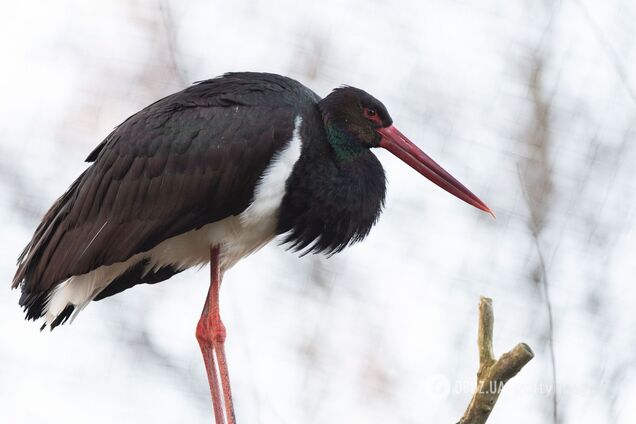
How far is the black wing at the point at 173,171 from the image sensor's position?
5.05 metres

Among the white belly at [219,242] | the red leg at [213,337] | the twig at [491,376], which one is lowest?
the twig at [491,376]

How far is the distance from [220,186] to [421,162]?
1.02 metres

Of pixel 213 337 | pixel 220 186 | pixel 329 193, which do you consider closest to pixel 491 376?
pixel 329 193

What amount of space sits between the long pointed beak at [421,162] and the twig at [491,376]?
1687 millimetres

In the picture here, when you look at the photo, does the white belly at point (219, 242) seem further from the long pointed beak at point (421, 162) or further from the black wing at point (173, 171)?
the long pointed beak at point (421, 162)

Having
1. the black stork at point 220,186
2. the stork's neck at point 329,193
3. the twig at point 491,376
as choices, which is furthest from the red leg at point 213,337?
the twig at point 491,376

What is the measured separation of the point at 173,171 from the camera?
5.15 m

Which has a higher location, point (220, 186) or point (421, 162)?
point (421, 162)

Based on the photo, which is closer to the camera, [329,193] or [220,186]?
[220,186]

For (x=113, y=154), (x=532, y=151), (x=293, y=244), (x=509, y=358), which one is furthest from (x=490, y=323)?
(x=532, y=151)

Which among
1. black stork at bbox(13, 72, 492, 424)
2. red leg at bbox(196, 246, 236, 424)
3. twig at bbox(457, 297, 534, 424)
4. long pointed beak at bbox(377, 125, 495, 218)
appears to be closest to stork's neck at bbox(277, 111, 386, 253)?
black stork at bbox(13, 72, 492, 424)

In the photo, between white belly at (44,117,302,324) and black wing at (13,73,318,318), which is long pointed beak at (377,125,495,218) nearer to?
black wing at (13,73,318,318)

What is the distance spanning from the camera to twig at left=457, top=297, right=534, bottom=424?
3.72 metres

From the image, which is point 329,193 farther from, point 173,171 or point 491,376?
point 491,376
